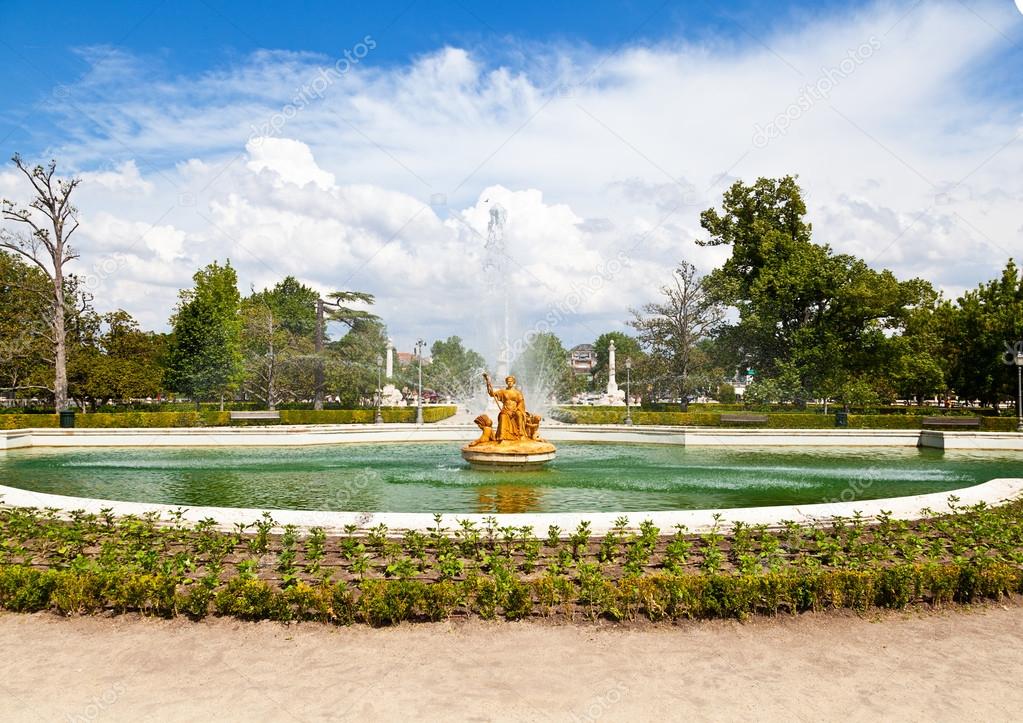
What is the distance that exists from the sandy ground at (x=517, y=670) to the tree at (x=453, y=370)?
34758 mm

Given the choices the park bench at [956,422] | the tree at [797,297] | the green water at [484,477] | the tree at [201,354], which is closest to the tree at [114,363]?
the tree at [201,354]

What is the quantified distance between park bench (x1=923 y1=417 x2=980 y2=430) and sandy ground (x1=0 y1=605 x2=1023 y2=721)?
86.5ft

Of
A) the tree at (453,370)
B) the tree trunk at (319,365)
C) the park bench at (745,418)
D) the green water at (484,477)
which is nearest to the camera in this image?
the green water at (484,477)

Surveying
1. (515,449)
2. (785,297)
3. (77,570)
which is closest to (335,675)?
(77,570)

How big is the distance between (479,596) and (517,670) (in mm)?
1273

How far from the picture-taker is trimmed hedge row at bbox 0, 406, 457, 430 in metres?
30.1

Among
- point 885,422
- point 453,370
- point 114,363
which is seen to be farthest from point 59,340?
point 453,370

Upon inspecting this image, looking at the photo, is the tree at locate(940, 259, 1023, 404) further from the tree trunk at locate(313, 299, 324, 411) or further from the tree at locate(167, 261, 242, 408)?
the tree at locate(167, 261, 242, 408)

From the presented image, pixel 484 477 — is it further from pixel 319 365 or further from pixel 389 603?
pixel 319 365

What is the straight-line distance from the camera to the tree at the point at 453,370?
164 ft

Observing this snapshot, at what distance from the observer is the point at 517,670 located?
5.52 m

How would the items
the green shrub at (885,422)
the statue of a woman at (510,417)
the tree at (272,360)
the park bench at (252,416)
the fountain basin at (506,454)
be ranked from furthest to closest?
the tree at (272,360) → the park bench at (252,416) → the green shrub at (885,422) → the statue of a woman at (510,417) → the fountain basin at (506,454)

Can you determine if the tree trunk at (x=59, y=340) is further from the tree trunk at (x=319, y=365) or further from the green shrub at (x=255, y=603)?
the green shrub at (x=255, y=603)

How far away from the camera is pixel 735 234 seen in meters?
42.2
